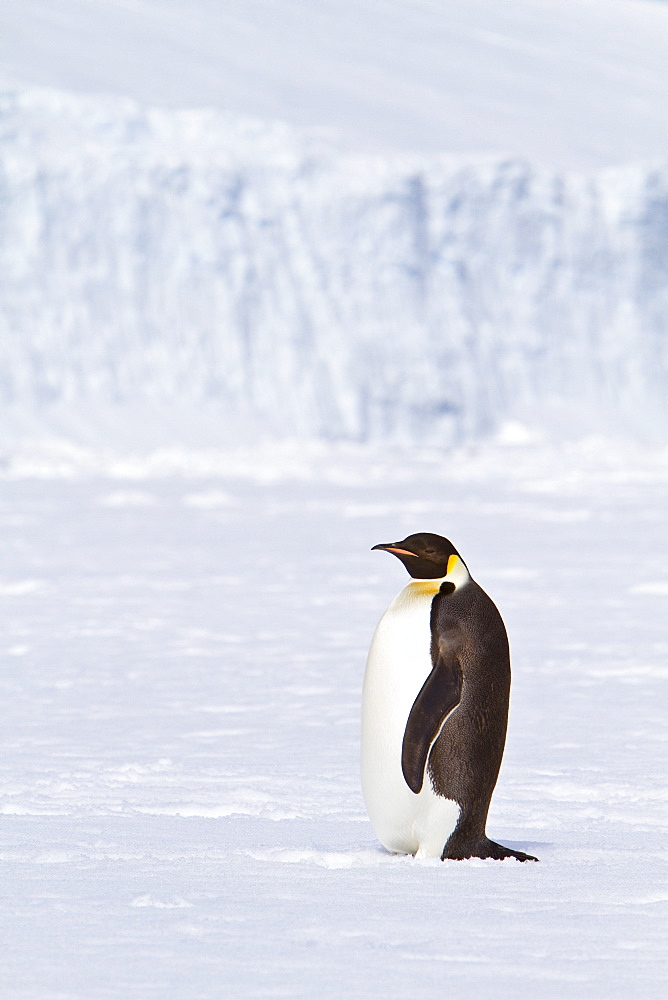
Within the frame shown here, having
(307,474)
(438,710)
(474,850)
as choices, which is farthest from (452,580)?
(307,474)

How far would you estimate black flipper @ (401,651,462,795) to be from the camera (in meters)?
2.09

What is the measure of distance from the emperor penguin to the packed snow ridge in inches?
672

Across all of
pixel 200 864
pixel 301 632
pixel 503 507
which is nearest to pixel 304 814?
pixel 200 864

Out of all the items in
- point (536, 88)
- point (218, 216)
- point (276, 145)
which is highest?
point (536, 88)

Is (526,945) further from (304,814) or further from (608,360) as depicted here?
(608,360)

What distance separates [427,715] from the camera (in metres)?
2.10

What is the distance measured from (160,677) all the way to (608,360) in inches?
697

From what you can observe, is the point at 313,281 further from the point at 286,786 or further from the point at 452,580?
the point at 452,580

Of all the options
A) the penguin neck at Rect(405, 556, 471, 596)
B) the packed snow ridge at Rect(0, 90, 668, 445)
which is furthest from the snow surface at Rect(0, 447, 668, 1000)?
the packed snow ridge at Rect(0, 90, 668, 445)

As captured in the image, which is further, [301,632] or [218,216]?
[218,216]

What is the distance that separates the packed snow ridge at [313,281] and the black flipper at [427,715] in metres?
17.1

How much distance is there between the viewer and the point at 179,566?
7.96m

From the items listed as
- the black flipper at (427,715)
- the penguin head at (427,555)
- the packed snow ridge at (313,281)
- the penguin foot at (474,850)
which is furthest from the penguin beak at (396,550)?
the packed snow ridge at (313,281)

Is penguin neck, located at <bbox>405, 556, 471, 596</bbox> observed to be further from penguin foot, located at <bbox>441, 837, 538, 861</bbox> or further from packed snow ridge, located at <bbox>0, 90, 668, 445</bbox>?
packed snow ridge, located at <bbox>0, 90, 668, 445</bbox>
